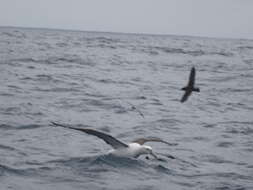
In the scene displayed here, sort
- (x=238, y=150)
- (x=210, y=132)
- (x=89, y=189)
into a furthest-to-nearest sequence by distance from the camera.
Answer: (x=210, y=132), (x=238, y=150), (x=89, y=189)

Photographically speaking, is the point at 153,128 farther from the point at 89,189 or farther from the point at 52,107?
the point at 89,189

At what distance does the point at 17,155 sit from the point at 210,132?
5821 millimetres

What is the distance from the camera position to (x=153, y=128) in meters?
15.4

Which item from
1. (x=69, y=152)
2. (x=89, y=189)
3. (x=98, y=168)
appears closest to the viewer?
(x=89, y=189)

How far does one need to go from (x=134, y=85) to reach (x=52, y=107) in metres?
8.32

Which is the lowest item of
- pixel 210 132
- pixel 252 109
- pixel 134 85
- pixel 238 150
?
pixel 238 150

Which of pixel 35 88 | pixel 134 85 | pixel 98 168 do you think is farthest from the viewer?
pixel 134 85

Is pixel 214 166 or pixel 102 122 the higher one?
pixel 102 122

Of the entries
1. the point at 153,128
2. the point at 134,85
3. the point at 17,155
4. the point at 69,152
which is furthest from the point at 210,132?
the point at 134,85

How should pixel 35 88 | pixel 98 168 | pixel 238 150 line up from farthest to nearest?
pixel 35 88 < pixel 238 150 < pixel 98 168

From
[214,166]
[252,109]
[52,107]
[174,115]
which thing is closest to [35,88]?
[52,107]

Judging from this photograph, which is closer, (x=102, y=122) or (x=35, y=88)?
(x=102, y=122)

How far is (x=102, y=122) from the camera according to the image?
15734 mm

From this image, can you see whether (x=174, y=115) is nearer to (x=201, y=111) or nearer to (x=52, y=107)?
(x=201, y=111)
